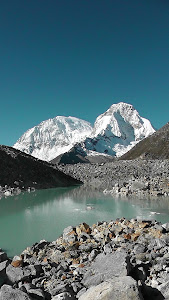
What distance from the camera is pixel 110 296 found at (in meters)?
7.22

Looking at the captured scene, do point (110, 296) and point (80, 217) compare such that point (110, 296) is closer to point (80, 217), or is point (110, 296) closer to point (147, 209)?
point (80, 217)

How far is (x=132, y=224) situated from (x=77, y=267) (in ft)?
25.4

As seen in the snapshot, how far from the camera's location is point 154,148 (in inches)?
6270

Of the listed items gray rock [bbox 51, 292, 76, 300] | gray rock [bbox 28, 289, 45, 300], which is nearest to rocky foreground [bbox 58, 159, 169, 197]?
gray rock [bbox 28, 289, 45, 300]

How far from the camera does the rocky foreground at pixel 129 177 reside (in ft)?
153

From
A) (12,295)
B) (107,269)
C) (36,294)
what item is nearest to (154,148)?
(107,269)

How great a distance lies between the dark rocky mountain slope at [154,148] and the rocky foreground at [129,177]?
68173 mm

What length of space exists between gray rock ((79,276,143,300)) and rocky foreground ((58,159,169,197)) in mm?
36838

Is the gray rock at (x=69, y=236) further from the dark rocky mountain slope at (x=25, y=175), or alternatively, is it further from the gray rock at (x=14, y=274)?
the dark rocky mountain slope at (x=25, y=175)

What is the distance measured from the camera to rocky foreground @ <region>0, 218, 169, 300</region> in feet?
26.3

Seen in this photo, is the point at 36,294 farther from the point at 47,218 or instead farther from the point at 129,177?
the point at 129,177

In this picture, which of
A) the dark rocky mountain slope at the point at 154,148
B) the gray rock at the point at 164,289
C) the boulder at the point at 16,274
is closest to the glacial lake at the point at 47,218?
the boulder at the point at 16,274

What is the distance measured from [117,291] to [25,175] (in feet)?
197

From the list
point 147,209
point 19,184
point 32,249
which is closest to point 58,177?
point 19,184
